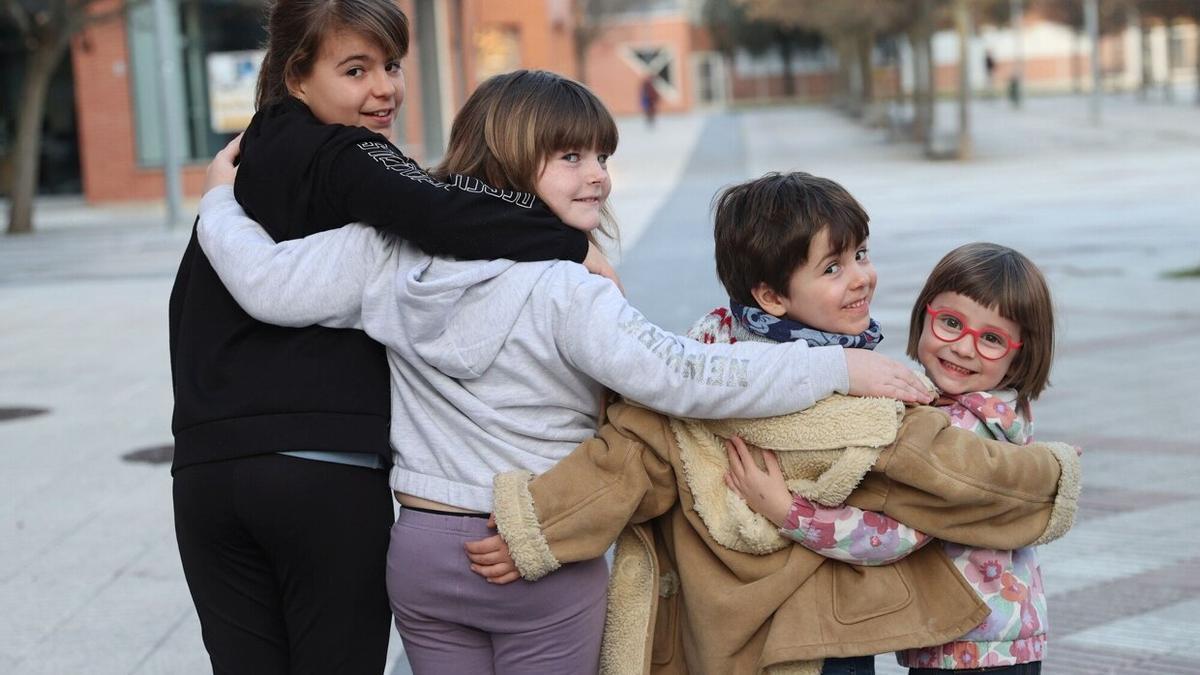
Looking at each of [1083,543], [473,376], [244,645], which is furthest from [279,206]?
[1083,543]

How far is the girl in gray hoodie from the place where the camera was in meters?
2.35

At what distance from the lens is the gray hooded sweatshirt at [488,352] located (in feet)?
7.70

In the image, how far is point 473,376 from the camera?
239 cm

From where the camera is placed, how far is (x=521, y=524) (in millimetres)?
2379

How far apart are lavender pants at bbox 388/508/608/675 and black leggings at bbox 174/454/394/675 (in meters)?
0.06

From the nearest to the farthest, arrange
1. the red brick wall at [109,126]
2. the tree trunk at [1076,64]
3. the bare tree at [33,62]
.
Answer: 1. the bare tree at [33,62]
2. the red brick wall at [109,126]
3. the tree trunk at [1076,64]

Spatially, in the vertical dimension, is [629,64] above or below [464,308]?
above

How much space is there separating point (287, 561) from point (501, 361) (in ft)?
1.63

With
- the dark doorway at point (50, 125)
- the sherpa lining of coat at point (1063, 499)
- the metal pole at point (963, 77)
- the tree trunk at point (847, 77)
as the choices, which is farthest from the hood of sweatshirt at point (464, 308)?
the tree trunk at point (847, 77)

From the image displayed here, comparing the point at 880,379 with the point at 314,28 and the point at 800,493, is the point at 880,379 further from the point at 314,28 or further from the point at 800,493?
the point at 314,28

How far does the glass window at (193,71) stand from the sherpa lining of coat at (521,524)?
2543cm

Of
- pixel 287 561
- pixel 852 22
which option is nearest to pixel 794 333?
pixel 287 561

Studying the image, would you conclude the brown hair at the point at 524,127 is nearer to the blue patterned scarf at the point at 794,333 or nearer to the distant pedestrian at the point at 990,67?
the blue patterned scarf at the point at 794,333

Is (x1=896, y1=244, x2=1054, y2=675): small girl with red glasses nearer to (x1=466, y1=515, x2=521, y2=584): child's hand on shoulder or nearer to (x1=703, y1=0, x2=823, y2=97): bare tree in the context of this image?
(x1=466, y1=515, x2=521, y2=584): child's hand on shoulder
